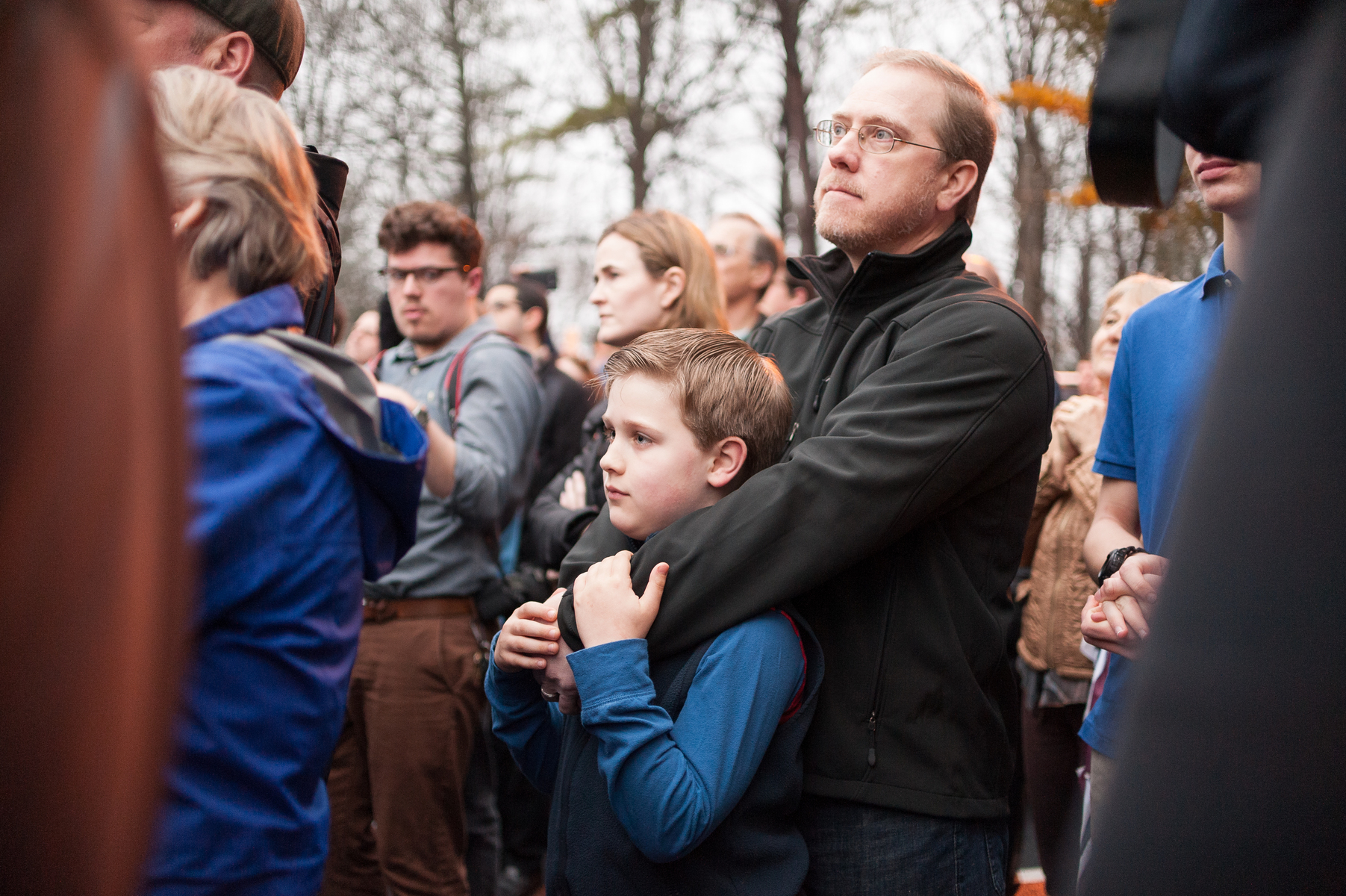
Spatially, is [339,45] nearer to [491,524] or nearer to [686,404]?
[491,524]

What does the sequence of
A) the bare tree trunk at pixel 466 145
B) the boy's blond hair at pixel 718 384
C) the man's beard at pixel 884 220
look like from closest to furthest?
1. the boy's blond hair at pixel 718 384
2. the man's beard at pixel 884 220
3. the bare tree trunk at pixel 466 145

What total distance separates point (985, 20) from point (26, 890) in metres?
14.5

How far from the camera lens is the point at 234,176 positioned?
135 cm

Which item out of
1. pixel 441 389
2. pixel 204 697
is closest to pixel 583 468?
pixel 441 389

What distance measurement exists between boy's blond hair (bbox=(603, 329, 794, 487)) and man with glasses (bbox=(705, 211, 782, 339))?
328cm

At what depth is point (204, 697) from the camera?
49.3 inches

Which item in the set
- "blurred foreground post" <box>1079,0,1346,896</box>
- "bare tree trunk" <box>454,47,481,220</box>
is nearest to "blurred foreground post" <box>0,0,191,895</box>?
"blurred foreground post" <box>1079,0,1346,896</box>

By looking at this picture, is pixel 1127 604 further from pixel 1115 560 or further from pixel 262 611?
pixel 262 611

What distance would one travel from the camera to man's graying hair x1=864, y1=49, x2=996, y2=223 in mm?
2244

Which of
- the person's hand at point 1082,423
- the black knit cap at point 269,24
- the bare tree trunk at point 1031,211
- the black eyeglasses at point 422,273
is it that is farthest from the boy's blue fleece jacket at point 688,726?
the bare tree trunk at point 1031,211

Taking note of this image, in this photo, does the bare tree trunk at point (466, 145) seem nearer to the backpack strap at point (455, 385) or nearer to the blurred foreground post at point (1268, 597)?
the backpack strap at point (455, 385)

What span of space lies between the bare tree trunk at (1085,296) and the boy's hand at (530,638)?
16.8 meters

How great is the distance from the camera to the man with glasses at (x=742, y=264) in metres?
5.30

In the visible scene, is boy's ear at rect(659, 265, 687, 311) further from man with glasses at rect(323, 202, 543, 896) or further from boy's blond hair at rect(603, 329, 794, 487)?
boy's blond hair at rect(603, 329, 794, 487)
